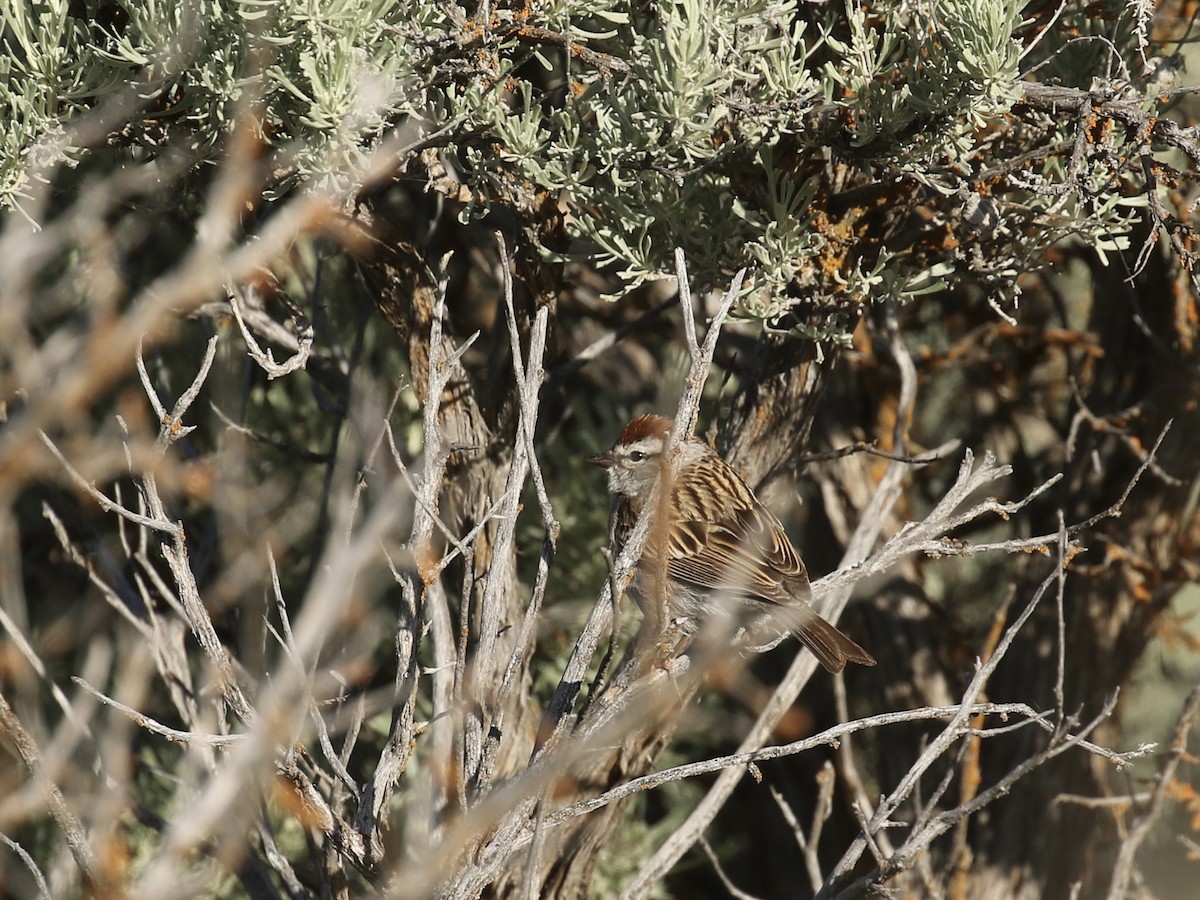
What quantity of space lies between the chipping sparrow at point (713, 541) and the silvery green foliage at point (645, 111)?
859 mm

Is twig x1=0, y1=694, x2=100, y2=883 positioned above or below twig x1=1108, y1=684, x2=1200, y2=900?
above

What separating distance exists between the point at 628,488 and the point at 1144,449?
187cm

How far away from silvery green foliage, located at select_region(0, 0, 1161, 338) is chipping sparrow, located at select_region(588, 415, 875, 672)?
0.86 meters

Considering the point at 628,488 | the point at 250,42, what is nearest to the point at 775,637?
the point at 628,488

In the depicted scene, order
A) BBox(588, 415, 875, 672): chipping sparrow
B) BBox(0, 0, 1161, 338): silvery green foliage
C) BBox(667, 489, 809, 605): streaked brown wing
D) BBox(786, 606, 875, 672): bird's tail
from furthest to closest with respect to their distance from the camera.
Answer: BBox(667, 489, 809, 605): streaked brown wing < BBox(588, 415, 875, 672): chipping sparrow < BBox(786, 606, 875, 672): bird's tail < BBox(0, 0, 1161, 338): silvery green foliage

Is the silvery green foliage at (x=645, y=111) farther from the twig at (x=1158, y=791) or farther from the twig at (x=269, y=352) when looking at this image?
the twig at (x=1158, y=791)

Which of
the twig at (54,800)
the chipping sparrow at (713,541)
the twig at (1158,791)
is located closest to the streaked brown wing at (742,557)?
the chipping sparrow at (713,541)

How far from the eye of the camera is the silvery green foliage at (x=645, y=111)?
2830mm

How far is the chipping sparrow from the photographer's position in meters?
3.82

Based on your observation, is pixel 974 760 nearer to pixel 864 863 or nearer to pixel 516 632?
pixel 864 863

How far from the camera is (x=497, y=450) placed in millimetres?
3846

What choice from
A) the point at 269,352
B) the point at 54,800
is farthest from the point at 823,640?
the point at 54,800

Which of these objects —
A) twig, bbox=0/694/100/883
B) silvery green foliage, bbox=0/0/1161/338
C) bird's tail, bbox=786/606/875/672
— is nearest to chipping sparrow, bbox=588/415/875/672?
bird's tail, bbox=786/606/875/672

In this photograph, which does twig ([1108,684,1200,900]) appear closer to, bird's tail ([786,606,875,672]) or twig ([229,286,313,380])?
bird's tail ([786,606,875,672])
